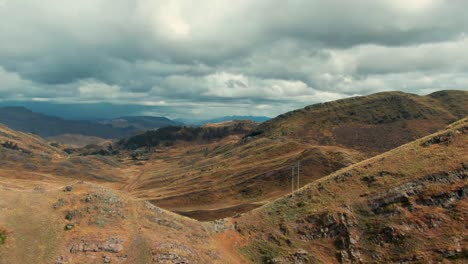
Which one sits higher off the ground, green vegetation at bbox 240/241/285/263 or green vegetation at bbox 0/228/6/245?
green vegetation at bbox 0/228/6/245

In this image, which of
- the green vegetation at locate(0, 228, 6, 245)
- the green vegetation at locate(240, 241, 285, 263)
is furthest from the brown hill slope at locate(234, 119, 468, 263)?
the green vegetation at locate(0, 228, 6, 245)

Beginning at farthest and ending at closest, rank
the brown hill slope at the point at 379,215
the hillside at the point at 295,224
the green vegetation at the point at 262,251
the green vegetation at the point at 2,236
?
the green vegetation at the point at 262,251 → the brown hill slope at the point at 379,215 → the hillside at the point at 295,224 → the green vegetation at the point at 2,236

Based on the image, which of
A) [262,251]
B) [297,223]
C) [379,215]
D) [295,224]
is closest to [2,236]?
[262,251]

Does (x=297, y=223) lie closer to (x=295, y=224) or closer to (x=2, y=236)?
(x=295, y=224)

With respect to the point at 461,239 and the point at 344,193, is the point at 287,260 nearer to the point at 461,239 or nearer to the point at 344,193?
the point at 344,193

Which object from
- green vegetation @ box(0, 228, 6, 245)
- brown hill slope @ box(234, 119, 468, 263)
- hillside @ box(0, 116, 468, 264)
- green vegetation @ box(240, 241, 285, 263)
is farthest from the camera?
green vegetation @ box(240, 241, 285, 263)

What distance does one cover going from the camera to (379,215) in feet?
181

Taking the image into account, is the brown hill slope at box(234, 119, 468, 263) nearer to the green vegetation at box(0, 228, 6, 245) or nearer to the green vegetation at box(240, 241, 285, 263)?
the green vegetation at box(240, 241, 285, 263)

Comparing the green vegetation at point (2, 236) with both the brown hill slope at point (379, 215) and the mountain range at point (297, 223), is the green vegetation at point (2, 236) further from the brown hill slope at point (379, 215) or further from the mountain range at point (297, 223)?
the brown hill slope at point (379, 215)

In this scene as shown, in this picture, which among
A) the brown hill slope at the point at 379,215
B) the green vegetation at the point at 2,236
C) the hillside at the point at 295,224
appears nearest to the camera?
the green vegetation at the point at 2,236

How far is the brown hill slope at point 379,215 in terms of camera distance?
49438mm

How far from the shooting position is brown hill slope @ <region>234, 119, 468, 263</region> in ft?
162

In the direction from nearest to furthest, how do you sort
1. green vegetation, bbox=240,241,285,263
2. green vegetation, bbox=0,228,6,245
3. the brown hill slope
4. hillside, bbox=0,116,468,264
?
green vegetation, bbox=0,228,6,245 < hillside, bbox=0,116,468,264 < the brown hill slope < green vegetation, bbox=240,241,285,263

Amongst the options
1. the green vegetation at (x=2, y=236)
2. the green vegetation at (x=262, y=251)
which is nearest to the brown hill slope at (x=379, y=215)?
the green vegetation at (x=262, y=251)
